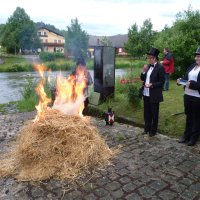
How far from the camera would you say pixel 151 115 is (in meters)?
6.89

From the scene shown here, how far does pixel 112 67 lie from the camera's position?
33.6 ft

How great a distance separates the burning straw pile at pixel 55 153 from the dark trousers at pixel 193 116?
2071 mm

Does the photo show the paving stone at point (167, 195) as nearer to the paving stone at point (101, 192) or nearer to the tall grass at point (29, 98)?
the paving stone at point (101, 192)

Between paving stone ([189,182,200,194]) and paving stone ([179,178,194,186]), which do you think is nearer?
paving stone ([189,182,200,194])

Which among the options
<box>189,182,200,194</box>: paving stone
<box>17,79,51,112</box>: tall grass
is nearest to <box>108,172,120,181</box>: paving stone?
<box>189,182,200,194</box>: paving stone

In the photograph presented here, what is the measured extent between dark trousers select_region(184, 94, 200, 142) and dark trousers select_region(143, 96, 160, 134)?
766 millimetres

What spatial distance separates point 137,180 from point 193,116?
2.34 m

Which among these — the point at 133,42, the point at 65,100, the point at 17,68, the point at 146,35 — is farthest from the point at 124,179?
the point at 146,35

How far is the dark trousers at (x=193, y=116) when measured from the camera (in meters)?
5.91

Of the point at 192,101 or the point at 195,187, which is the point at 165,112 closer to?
the point at 192,101

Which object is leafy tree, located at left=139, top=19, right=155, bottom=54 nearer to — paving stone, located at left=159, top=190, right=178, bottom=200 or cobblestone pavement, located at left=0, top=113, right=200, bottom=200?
cobblestone pavement, located at left=0, top=113, right=200, bottom=200

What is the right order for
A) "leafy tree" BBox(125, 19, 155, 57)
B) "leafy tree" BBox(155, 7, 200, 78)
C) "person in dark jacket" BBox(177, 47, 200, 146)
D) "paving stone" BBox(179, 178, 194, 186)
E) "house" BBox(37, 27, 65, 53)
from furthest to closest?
"leafy tree" BBox(125, 19, 155, 57) → "house" BBox(37, 27, 65, 53) → "leafy tree" BBox(155, 7, 200, 78) → "person in dark jacket" BBox(177, 47, 200, 146) → "paving stone" BBox(179, 178, 194, 186)

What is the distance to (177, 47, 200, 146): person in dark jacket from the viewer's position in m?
5.74

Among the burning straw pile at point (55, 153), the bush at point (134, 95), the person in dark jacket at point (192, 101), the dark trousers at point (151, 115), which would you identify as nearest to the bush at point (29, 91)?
the bush at point (134, 95)
